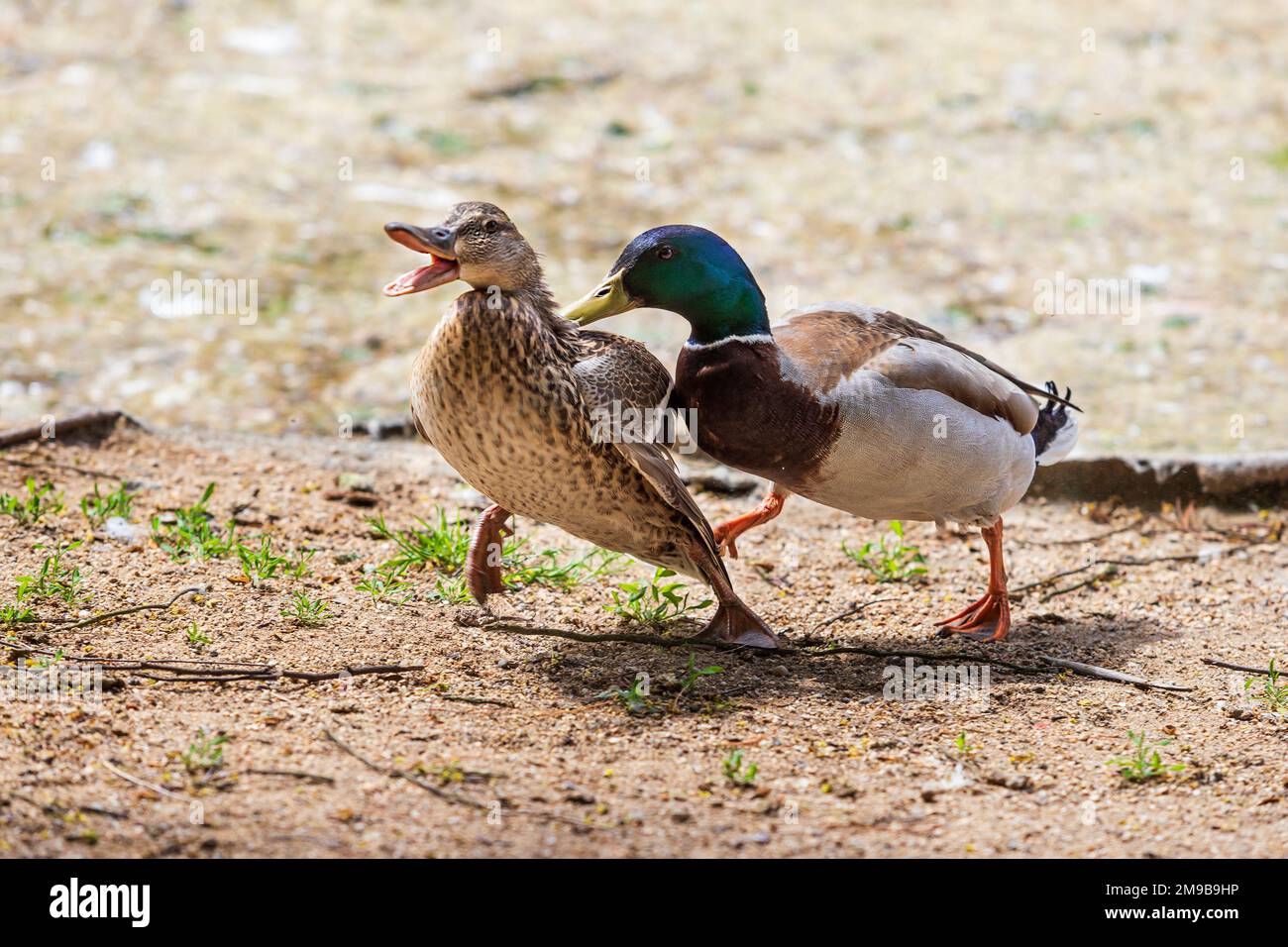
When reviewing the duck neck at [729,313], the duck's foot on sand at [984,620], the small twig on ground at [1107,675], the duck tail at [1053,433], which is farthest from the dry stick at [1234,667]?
the duck neck at [729,313]

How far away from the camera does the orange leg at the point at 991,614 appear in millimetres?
4633

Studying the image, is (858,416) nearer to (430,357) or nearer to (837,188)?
(430,357)

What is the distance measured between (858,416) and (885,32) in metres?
7.57

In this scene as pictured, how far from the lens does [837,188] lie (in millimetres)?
8836

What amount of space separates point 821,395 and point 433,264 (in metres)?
1.18

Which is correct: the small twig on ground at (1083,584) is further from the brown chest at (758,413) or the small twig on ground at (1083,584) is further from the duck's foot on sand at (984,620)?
the brown chest at (758,413)

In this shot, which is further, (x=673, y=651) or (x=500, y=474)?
(x=673, y=651)

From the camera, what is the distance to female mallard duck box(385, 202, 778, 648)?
386cm

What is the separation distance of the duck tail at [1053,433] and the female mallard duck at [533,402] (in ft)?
4.55

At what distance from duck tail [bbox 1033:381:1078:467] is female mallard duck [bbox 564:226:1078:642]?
486 millimetres

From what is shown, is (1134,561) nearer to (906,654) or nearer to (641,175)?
(906,654)

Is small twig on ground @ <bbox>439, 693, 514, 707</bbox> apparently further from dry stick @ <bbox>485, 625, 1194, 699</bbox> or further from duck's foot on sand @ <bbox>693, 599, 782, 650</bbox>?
duck's foot on sand @ <bbox>693, 599, 782, 650</bbox>

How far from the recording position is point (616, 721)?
3.76 m

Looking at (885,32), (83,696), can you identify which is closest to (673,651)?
(83,696)
